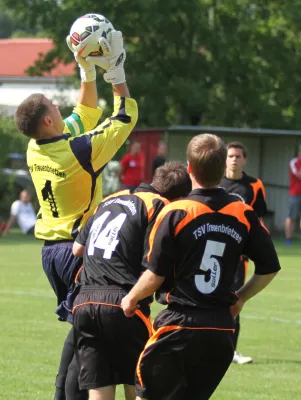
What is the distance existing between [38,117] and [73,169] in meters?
0.38

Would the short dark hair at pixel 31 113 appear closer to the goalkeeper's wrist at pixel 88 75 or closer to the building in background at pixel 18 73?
the goalkeeper's wrist at pixel 88 75

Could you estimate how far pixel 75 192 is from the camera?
621cm

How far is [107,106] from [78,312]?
26113 millimetres

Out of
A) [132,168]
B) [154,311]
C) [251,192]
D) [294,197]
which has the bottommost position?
[294,197]

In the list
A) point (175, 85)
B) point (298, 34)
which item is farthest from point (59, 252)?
point (298, 34)

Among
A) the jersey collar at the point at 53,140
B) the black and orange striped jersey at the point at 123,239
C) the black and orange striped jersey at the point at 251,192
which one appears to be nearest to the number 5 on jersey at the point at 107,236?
the black and orange striped jersey at the point at 123,239

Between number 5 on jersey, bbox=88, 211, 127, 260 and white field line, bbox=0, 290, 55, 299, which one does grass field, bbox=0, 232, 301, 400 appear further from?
number 5 on jersey, bbox=88, 211, 127, 260

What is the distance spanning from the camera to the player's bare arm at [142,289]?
5.01m

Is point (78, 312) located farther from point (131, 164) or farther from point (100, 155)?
point (131, 164)

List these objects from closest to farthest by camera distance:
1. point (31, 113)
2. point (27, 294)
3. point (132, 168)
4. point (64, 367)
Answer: point (31, 113) → point (64, 367) → point (27, 294) → point (132, 168)

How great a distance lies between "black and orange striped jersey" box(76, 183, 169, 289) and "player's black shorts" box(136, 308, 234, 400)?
554 millimetres

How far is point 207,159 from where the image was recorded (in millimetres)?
5000

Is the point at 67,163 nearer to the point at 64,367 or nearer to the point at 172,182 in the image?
the point at 172,182

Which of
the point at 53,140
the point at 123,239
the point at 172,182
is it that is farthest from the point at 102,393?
the point at 53,140
